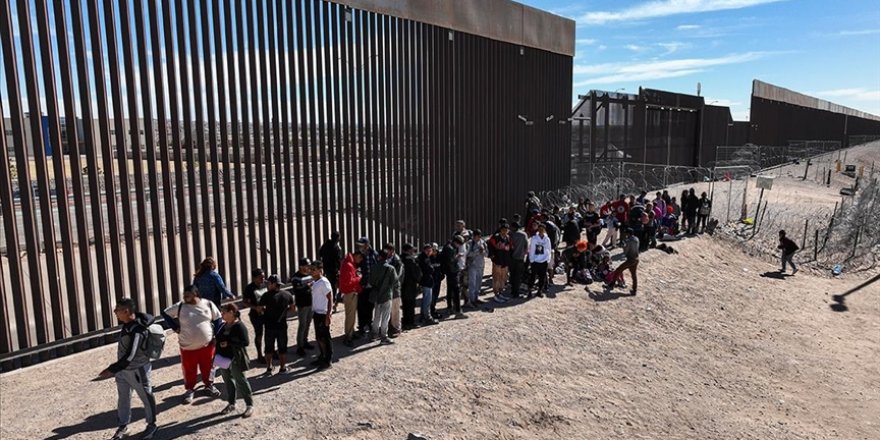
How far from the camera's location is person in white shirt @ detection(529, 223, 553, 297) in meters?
11.7

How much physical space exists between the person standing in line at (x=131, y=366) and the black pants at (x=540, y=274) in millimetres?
7740

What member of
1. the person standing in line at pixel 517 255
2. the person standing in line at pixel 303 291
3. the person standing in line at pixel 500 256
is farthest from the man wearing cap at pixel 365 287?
the person standing in line at pixel 517 255

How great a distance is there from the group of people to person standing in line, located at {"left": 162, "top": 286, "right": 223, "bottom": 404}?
1cm

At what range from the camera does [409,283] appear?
930cm

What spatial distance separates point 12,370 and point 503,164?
13177mm

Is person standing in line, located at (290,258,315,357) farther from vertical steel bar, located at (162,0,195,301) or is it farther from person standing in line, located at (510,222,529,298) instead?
person standing in line, located at (510,222,529,298)

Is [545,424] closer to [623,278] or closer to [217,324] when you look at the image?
[217,324]

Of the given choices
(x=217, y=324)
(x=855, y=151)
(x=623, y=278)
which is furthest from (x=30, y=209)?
(x=855, y=151)

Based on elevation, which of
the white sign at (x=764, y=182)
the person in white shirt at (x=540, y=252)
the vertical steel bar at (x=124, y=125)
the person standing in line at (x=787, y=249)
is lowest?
the person standing in line at (x=787, y=249)

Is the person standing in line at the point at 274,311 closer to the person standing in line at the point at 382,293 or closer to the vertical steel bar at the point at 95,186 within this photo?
the person standing in line at the point at 382,293

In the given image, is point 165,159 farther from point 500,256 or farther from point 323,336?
point 500,256

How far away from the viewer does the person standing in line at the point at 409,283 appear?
916 centimetres

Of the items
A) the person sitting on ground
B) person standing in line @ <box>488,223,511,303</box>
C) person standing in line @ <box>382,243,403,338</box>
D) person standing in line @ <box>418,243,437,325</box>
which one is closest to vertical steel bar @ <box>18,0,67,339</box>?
person standing in line @ <box>382,243,403,338</box>

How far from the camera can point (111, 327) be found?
9055 millimetres
